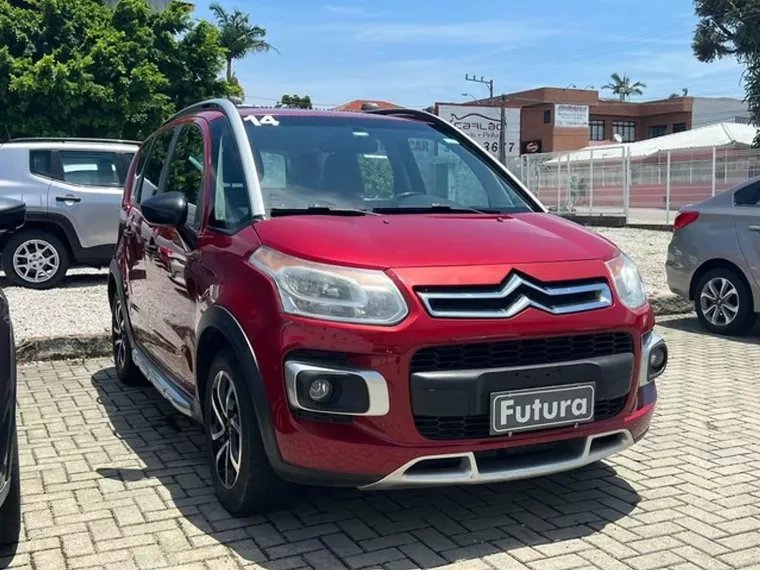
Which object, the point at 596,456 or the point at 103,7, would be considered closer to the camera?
the point at 596,456

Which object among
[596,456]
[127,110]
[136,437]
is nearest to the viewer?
[596,456]

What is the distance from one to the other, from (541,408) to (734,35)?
28.0m

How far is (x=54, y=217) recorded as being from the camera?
981cm

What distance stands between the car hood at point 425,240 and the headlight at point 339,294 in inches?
1.9

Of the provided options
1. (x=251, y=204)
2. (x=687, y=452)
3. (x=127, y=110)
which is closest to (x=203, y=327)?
(x=251, y=204)

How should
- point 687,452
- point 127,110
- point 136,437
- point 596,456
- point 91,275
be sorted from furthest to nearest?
point 127,110 < point 91,275 < point 136,437 < point 687,452 < point 596,456

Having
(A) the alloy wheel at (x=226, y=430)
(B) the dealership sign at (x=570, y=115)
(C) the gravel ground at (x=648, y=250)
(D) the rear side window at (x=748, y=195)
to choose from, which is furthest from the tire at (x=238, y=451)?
(B) the dealership sign at (x=570, y=115)

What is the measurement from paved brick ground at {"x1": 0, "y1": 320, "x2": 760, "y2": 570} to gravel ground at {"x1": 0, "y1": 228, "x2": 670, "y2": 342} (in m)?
2.20

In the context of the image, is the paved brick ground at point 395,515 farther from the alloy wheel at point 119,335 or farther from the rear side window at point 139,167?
the rear side window at point 139,167

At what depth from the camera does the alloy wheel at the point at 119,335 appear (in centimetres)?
574

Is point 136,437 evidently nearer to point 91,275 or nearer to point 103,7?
point 91,275

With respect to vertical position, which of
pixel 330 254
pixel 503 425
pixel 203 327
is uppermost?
pixel 330 254

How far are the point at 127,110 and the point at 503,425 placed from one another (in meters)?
20.1

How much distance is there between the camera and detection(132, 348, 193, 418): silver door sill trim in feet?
13.5
